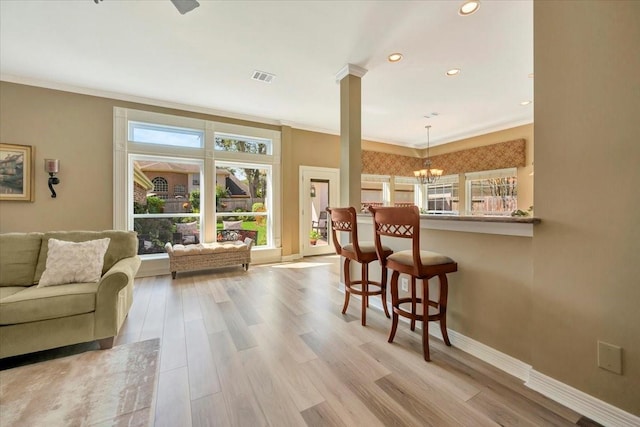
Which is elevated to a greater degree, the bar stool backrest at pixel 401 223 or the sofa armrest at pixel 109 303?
the bar stool backrest at pixel 401 223

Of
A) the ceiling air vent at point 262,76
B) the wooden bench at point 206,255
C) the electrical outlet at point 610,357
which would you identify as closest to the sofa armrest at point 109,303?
the wooden bench at point 206,255

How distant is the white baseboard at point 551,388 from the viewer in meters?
1.28

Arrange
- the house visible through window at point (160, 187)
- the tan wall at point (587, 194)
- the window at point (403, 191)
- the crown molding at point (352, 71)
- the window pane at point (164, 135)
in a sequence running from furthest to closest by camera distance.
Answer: the window at point (403, 191) < the house visible through window at point (160, 187) < the window pane at point (164, 135) < the crown molding at point (352, 71) < the tan wall at point (587, 194)

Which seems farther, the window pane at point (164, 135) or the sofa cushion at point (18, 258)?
the window pane at point (164, 135)

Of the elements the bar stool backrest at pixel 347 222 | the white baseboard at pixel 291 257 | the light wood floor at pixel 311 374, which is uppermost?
the bar stool backrest at pixel 347 222

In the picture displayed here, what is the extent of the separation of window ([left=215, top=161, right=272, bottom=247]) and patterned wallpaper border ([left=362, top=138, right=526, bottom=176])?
2.72 m

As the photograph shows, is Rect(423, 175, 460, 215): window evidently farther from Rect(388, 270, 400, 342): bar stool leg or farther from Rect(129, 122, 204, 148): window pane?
Rect(129, 122, 204, 148): window pane

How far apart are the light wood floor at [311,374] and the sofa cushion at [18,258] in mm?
953

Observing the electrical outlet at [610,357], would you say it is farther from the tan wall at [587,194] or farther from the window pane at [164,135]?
the window pane at [164,135]

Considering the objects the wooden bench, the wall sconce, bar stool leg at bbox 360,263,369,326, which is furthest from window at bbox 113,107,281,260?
bar stool leg at bbox 360,263,369,326

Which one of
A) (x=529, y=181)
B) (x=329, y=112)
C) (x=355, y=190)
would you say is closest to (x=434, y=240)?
(x=355, y=190)

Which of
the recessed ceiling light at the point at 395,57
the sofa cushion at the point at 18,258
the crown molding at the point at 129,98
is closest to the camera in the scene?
the sofa cushion at the point at 18,258

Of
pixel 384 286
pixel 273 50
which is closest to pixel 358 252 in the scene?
pixel 384 286

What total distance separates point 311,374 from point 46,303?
200 centimetres
